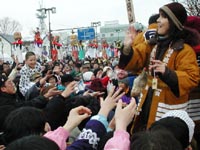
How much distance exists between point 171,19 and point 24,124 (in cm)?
142

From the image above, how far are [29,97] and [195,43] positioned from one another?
2.88 m

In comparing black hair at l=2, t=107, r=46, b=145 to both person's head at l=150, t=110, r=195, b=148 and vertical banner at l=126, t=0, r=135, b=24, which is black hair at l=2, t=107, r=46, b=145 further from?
vertical banner at l=126, t=0, r=135, b=24

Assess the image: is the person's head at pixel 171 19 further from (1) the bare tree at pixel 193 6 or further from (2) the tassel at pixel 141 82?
(1) the bare tree at pixel 193 6

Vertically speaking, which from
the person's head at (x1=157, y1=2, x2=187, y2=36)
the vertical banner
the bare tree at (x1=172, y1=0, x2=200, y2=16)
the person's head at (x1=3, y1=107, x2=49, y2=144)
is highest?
the bare tree at (x1=172, y1=0, x2=200, y2=16)

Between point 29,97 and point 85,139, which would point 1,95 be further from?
point 85,139

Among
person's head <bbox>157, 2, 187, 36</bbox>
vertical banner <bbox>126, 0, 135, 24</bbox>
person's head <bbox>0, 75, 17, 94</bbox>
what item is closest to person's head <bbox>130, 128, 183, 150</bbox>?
person's head <bbox>157, 2, 187, 36</bbox>

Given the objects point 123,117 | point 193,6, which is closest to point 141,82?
point 123,117

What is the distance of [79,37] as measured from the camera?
3000 cm

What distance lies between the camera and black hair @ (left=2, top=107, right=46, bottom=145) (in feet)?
7.50

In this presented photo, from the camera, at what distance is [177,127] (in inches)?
80.0

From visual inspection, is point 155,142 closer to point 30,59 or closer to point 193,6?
point 30,59

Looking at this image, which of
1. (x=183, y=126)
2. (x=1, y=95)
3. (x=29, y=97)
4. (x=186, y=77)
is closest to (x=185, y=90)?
(x=186, y=77)

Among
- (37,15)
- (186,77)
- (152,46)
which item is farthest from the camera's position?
(37,15)

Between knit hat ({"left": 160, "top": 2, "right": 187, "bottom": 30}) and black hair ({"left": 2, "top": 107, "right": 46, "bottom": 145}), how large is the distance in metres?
1.30
